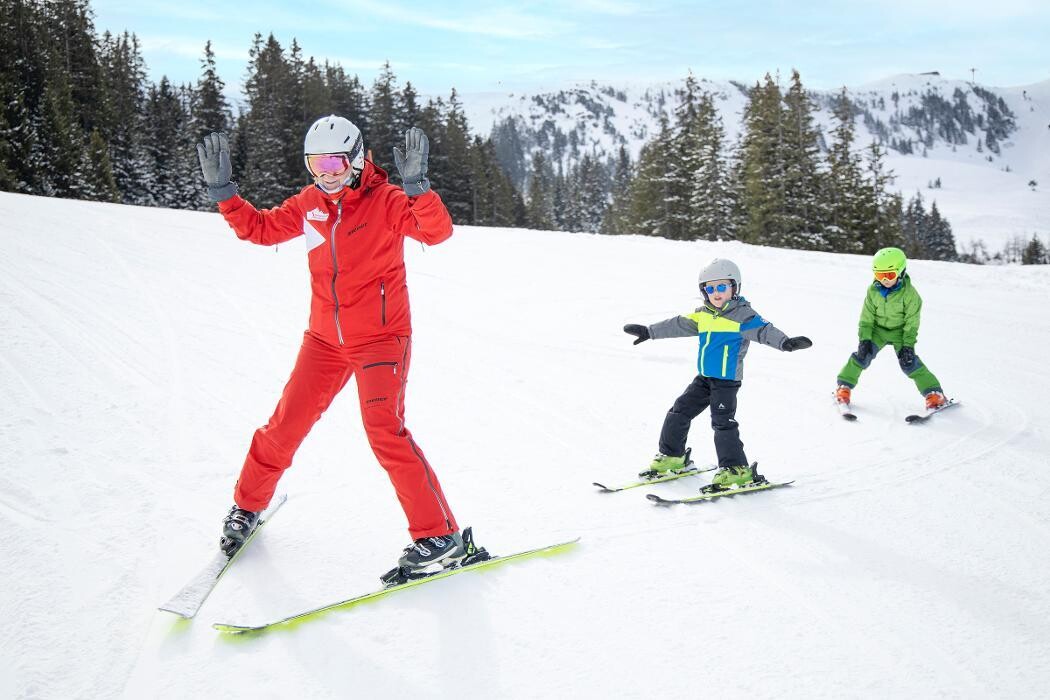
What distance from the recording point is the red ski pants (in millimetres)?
3141

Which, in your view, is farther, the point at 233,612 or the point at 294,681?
the point at 233,612

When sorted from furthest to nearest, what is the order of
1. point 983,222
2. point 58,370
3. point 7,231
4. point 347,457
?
point 983,222
point 7,231
point 58,370
point 347,457

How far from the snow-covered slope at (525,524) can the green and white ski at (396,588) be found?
0.16 ft

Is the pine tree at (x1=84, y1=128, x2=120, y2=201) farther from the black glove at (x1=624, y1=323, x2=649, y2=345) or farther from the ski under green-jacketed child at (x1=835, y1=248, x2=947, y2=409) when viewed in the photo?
the ski under green-jacketed child at (x1=835, y1=248, x2=947, y2=409)

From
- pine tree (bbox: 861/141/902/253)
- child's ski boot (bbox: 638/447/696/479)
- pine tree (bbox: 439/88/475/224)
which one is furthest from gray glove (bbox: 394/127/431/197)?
pine tree (bbox: 439/88/475/224)

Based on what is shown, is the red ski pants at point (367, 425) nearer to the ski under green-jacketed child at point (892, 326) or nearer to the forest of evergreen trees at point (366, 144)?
the ski under green-jacketed child at point (892, 326)

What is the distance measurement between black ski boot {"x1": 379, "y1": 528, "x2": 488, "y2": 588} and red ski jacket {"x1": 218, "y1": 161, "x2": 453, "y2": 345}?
Result: 3.38ft

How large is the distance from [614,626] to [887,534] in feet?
5.96

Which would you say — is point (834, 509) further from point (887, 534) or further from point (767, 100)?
point (767, 100)

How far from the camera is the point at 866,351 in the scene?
6051mm

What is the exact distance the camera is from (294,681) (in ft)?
7.97

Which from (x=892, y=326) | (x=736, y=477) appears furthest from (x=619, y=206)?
(x=736, y=477)

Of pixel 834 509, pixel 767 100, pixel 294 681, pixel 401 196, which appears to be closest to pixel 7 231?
pixel 401 196

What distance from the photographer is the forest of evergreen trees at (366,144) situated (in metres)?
32.2
